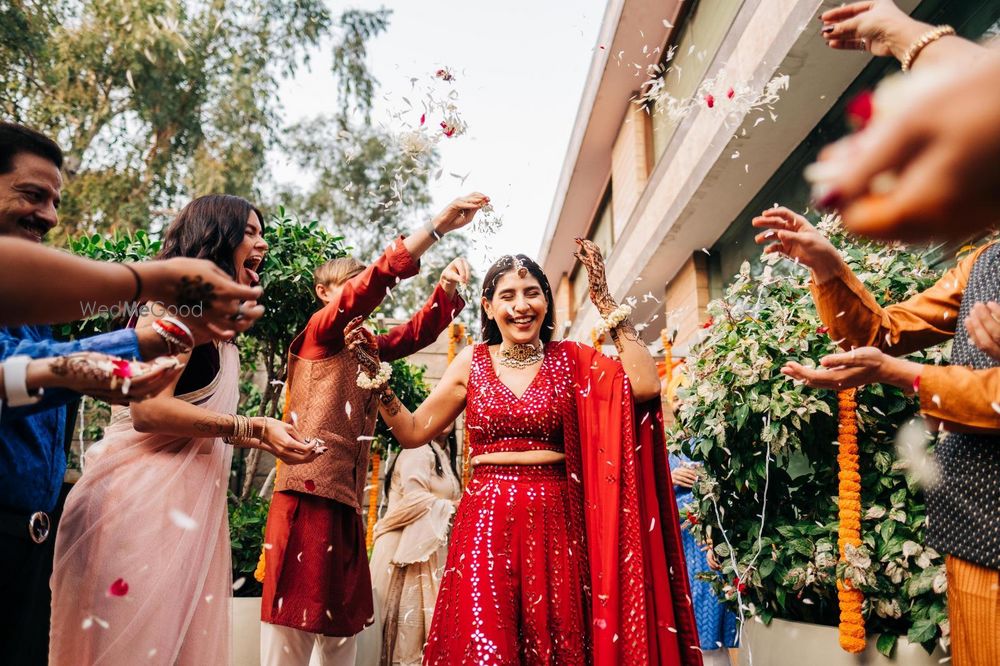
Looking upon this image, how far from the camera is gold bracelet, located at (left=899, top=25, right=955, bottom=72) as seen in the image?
1.44 metres

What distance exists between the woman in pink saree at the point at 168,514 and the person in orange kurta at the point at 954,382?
1613 millimetres

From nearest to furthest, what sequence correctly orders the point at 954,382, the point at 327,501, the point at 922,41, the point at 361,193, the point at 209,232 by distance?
the point at 922,41 → the point at 954,382 → the point at 209,232 → the point at 327,501 → the point at 361,193

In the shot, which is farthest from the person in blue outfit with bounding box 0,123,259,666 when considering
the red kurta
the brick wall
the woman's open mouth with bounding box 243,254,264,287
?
the brick wall

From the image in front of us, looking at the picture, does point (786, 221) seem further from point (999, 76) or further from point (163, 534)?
point (163, 534)

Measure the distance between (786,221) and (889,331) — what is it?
47cm

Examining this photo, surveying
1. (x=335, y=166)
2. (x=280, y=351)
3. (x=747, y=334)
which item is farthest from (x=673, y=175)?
(x=335, y=166)

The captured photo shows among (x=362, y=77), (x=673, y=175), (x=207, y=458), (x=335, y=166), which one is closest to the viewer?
(x=207, y=458)

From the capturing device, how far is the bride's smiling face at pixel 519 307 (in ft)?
9.93

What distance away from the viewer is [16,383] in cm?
136

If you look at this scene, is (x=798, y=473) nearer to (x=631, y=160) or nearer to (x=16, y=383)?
(x=16, y=383)

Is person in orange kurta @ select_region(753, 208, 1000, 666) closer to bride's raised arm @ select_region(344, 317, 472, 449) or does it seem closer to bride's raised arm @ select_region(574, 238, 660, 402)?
bride's raised arm @ select_region(574, 238, 660, 402)

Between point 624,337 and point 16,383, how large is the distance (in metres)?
2.08

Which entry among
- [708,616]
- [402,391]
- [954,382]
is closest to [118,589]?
[954,382]

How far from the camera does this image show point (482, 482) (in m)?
2.83
